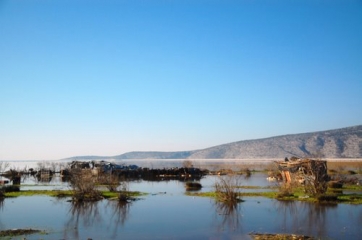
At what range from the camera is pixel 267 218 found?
1798cm

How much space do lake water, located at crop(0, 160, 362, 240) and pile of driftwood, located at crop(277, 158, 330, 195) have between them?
107 inches

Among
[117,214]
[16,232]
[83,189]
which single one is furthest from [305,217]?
[83,189]

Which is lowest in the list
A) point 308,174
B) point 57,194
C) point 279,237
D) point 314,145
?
point 279,237

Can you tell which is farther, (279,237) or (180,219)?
(180,219)

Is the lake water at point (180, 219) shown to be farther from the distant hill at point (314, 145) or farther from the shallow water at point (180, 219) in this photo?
the distant hill at point (314, 145)

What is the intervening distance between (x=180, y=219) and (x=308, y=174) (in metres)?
12.0

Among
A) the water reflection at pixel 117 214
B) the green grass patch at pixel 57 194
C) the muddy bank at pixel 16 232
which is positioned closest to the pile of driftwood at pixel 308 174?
the water reflection at pixel 117 214

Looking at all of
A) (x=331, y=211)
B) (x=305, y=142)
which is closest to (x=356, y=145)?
(x=305, y=142)

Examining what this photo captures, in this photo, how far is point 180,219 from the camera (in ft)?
60.5

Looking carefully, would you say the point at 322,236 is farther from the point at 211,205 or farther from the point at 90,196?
the point at 90,196

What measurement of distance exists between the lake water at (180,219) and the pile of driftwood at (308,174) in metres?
2.72

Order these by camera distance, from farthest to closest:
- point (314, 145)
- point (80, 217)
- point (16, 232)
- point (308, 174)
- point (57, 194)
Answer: point (314, 145) → point (57, 194) → point (308, 174) → point (80, 217) → point (16, 232)

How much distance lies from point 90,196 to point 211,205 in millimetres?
8244

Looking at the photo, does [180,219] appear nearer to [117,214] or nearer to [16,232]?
[117,214]
